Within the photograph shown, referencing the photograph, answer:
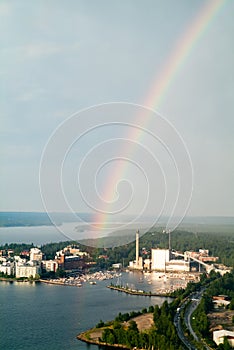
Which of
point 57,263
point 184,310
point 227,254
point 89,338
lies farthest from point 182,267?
point 89,338

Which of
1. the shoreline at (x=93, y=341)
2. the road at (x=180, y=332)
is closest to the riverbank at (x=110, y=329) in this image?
the shoreline at (x=93, y=341)

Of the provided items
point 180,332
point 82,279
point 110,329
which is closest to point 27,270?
point 82,279

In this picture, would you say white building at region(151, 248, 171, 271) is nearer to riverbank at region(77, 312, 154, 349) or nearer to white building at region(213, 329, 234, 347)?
riverbank at region(77, 312, 154, 349)

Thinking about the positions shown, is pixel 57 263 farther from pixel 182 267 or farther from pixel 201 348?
pixel 201 348

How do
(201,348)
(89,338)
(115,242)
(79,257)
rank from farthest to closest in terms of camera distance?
1. (79,257)
2. (115,242)
3. (89,338)
4. (201,348)

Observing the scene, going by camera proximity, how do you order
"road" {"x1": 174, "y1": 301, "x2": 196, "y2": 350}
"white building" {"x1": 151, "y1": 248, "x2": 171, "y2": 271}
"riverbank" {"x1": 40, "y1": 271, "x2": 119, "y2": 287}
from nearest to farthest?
"road" {"x1": 174, "y1": 301, "x2": 196, "y2": 350}
"riverbank" {"x1": 40, "y1": 271, "x2": 119, "y2": 287}
"white building" {"x1": 151, "y1": 248, "x2": 171, "y2": 271}

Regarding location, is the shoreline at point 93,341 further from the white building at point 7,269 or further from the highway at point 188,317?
the white building at point 7,269

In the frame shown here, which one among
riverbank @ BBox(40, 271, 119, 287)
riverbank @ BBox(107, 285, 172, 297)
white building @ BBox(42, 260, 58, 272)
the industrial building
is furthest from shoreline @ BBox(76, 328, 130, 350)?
the industrial building
